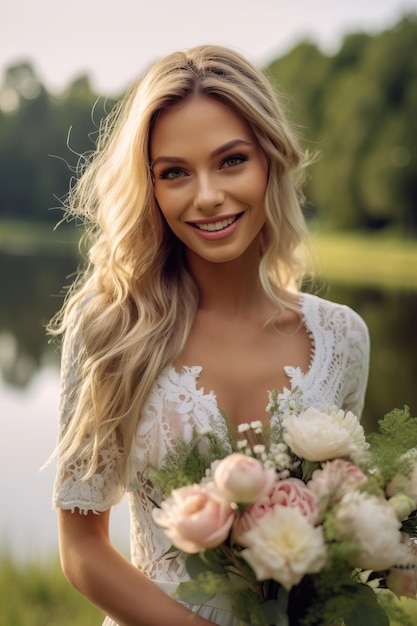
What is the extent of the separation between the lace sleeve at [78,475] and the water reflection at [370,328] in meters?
9.61

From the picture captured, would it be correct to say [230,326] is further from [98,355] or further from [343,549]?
[343,549]

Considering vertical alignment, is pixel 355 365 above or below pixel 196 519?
above

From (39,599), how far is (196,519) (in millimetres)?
4774

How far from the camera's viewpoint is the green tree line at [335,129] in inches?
1352

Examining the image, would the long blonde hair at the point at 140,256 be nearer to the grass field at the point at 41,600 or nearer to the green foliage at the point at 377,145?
the grass field at the point at 41,600

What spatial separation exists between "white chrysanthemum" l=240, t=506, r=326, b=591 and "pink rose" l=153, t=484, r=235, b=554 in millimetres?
59

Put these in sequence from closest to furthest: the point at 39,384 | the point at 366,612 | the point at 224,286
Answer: the point at 366,612 → the point at 224,286 → the point at 39,384

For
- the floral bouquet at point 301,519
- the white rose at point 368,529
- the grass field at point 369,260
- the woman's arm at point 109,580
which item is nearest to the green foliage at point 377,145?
the grass field at point 369,260

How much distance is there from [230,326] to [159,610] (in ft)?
3.13

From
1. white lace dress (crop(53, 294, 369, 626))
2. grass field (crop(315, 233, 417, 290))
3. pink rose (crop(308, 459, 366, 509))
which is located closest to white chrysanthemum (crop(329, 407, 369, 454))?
pink rose (crop(308, 459, 366, 509))

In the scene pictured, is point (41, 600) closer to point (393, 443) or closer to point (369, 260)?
point (393, 443)

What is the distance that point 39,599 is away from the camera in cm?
618

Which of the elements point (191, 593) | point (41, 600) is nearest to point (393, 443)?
point (191, 593)

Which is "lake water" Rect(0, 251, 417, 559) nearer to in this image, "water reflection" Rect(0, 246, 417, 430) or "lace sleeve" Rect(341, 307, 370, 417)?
"water reflection" Rect(0, 246, 417, 430)
